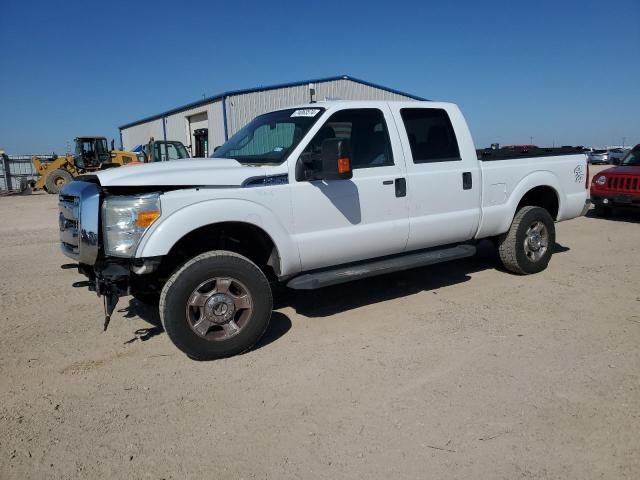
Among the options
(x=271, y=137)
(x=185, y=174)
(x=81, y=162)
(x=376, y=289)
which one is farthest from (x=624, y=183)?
(x=81, y=162)

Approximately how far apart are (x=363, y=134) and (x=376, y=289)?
191cm

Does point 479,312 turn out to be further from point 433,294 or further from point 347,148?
point 347,148

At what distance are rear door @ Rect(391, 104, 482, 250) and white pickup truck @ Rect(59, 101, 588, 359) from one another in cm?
1

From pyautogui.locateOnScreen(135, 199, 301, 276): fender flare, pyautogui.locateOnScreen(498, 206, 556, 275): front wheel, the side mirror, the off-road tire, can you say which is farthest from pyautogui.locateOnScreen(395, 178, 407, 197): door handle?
the off-road tire

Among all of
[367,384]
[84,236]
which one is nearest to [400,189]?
[367,384]

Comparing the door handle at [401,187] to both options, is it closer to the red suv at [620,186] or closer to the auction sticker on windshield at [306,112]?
the auction sticker on windshield at [306,112]

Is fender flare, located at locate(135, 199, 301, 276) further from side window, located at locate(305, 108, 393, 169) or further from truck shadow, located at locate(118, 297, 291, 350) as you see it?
side window, located at locate(305, 108, 393, 169)

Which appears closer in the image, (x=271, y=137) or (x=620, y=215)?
(x=271, y=137)

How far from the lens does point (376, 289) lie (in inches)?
230

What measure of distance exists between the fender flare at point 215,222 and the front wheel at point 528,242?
3058 mm

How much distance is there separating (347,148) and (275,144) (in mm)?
824

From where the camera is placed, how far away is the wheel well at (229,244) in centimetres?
425

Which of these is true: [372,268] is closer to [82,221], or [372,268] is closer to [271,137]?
[271,137]

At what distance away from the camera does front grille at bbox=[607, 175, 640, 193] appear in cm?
1027
